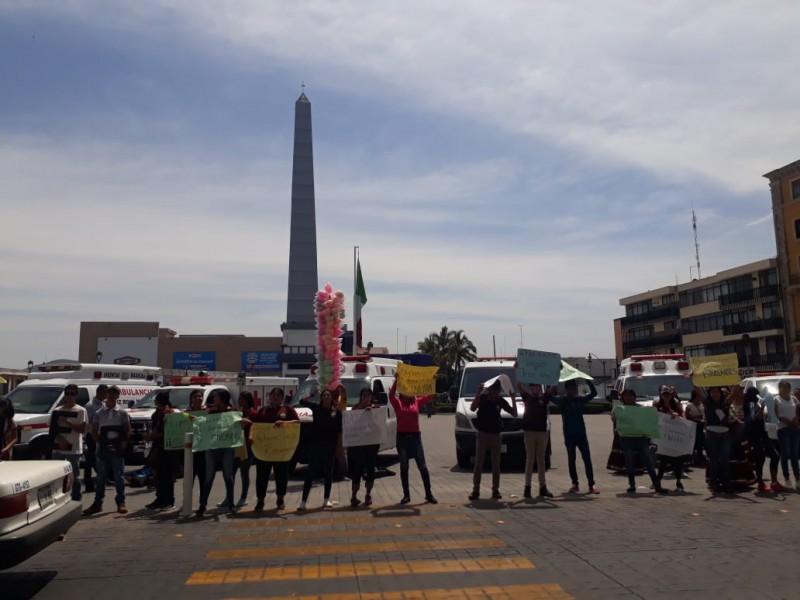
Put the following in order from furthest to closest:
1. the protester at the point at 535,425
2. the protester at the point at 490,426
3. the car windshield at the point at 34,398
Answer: the car windshield at the point at 34,398, the protester at the point at 535,425, the protester at the point at 490,426

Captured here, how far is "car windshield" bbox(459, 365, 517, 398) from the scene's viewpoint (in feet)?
52.0

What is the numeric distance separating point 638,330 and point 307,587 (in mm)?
81200

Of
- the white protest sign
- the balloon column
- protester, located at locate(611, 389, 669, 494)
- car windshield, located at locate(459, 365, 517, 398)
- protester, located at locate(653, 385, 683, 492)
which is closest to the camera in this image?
protester, located at locate(611, 389, 669, 494)

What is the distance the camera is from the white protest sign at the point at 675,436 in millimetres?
11938

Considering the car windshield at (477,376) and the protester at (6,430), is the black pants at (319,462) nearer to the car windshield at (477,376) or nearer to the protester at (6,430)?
the protester at (6,430)

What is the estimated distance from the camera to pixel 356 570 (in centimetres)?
663

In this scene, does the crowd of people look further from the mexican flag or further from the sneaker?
the mexican flag

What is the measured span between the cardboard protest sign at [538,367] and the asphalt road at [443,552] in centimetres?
199

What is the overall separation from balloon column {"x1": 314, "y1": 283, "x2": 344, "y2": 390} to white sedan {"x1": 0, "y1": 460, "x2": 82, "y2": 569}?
23.1 ft

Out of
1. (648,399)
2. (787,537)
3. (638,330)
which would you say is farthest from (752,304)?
(787,537)

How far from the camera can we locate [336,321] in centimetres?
1425

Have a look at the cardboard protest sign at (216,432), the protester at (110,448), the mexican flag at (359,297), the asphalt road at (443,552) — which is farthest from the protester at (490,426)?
the mexican flag at (359,297)

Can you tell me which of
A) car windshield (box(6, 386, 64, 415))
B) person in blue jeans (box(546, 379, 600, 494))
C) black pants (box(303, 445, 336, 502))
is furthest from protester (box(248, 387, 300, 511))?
car windshield (box(6, 386, 64, 415))

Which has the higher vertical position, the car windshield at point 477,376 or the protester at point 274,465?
the car windshield at point 477,376
